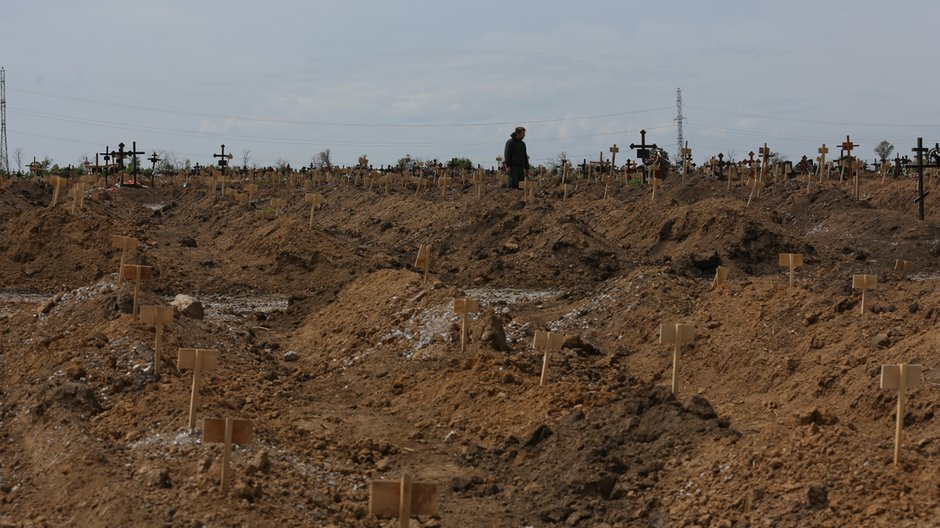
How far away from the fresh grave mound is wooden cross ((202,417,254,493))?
6.97ft

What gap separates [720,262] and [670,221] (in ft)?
13.6

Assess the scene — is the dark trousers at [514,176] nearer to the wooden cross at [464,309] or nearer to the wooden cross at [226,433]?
the wooden cross at [464,309]

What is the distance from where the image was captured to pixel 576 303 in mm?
17375

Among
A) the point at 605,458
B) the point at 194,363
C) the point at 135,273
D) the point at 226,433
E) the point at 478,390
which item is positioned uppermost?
the point at 135,273

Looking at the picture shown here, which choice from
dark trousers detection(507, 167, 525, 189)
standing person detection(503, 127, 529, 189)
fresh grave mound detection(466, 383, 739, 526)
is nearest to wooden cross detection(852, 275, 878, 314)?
fresh grave mound detection(466, 383, 739, 526)

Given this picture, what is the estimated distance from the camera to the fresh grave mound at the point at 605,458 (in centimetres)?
826

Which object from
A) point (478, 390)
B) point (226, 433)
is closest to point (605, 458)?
point (478, 390)

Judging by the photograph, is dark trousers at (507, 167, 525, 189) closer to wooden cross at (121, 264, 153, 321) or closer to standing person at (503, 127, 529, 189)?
standing person at (503, 127, 529, 189)

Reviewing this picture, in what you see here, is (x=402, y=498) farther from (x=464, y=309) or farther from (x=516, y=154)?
(x=516, y=154)

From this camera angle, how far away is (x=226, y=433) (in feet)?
23.7

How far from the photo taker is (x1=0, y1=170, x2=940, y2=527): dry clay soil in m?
7.64

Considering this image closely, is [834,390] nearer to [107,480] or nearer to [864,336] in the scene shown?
[864,336]

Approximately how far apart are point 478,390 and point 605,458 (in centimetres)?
256

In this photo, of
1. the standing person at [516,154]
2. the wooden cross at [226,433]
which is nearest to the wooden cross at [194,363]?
the wooden cross at [226,433]
